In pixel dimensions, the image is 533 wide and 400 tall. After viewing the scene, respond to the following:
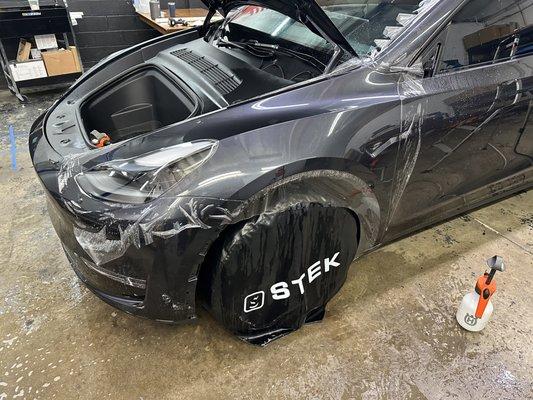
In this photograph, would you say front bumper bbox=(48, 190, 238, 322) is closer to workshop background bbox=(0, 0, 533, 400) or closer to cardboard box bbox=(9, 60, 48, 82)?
workshop background bbox=(0, 0, 533, 400)

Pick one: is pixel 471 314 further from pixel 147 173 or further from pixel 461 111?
pixel 147 173

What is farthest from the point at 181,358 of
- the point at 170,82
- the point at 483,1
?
the point at 483,1

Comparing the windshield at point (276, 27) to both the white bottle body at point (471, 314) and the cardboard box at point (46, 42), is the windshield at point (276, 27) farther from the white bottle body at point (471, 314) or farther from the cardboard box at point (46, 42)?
the cardboard box at point (46, 42)

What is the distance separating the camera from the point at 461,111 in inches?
55.7

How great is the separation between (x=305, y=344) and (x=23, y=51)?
3830 millimetres

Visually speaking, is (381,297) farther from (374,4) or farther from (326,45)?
(374,4)

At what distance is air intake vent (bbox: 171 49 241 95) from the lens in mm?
1592

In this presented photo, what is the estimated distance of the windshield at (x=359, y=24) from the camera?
53.3 inches

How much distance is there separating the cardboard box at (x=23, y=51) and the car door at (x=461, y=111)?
3.73 metres

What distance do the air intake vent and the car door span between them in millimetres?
687

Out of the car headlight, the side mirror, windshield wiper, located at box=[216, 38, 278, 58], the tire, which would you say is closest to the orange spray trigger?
the tire

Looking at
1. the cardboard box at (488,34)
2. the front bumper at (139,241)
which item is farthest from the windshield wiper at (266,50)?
the front bumper at (139,241)

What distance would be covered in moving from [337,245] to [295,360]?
457 mm

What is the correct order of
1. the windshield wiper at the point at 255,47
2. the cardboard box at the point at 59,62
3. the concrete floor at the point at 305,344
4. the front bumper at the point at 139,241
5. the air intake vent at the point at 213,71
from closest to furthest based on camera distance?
the front bumper at the point at 139,241, the concrete floor at the point at 305,344, the air intake vent at the point at 213,71, the windshield wiper at the point at 255,47, the cardboard box at the point at 59,62
